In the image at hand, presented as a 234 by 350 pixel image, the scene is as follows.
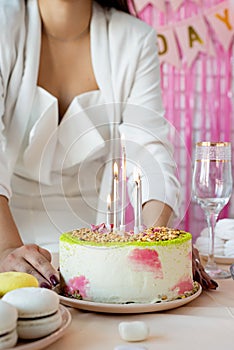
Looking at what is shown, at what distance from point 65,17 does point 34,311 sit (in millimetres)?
1277

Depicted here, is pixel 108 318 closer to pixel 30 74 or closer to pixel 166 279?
pixel 166 279

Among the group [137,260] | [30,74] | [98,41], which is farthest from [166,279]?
[98,41]

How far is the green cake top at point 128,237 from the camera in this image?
971 mm

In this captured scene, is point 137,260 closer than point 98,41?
Yes

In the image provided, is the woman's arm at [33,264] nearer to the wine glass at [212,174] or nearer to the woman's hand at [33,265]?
the woman's hand at [33,265]

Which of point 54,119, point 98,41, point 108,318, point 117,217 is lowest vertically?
point 108,318

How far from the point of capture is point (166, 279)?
97 centimetres

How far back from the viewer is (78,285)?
0.98 m

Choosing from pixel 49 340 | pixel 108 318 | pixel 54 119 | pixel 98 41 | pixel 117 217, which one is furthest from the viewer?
pixel 98 41

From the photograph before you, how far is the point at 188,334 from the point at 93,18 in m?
1.28

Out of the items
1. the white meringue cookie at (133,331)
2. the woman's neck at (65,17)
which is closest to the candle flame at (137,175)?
the white meringue cookie at (133,331)

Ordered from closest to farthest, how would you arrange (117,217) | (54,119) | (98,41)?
1. (117,217)
2. (54,119)
3. (98,41)

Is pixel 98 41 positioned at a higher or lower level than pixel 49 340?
higher

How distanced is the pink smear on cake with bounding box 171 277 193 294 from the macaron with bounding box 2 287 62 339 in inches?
10.8
